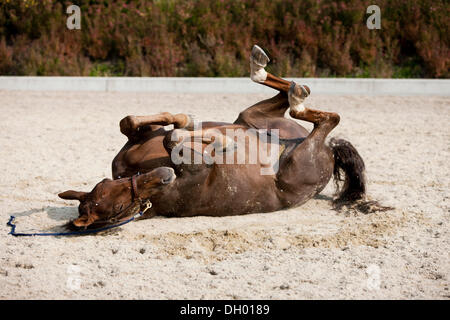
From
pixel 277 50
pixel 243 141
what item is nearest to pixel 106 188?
pixel 243 141

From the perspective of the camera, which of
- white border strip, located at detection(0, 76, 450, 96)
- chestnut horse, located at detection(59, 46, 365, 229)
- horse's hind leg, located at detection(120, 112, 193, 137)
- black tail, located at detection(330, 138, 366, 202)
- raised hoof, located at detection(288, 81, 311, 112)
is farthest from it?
white border strip, located at detection(0, 76, 450, 96)

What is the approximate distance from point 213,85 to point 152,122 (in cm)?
557

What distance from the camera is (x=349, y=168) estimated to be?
520cm

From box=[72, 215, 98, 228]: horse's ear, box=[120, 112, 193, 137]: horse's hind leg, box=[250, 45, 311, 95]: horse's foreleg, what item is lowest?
box=[72, 215, 98, 228]: horse's ear

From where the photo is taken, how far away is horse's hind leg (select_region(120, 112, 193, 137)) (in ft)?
15.1

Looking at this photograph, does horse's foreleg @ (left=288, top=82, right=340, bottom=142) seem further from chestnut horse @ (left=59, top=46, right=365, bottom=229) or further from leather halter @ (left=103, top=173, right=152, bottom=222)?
leather halter @ (left=103, top=173, right=152, bottom=222)

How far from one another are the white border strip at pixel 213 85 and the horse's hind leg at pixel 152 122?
5.20 meters

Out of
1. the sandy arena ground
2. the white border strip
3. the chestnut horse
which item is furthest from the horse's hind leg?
the white border strip

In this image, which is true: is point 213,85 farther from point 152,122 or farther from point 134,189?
point 134,189

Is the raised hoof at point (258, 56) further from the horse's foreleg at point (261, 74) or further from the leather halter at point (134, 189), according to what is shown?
the leather halter at point (134, 189)

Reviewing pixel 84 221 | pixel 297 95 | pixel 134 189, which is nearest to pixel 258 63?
pixel 297 95

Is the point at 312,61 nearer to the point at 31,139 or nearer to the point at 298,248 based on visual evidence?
the point at 31,139

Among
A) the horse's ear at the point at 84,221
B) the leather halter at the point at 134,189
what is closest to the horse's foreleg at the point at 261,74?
the leather halter at the point at 134,189

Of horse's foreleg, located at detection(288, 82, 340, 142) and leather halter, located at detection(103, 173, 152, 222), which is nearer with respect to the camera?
leather halter, located at detection(103, 173, 152, 222)
